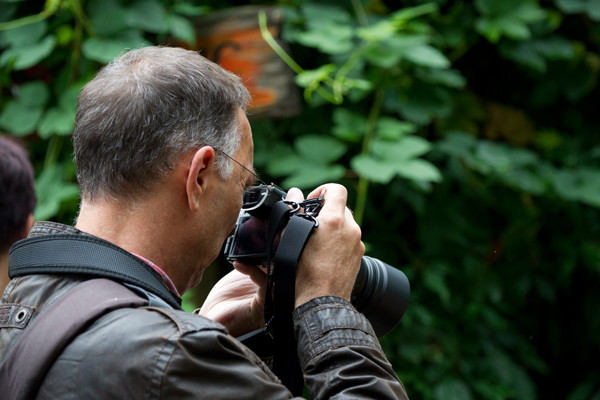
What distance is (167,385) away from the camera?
0.82m

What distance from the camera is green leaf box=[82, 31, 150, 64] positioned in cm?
230

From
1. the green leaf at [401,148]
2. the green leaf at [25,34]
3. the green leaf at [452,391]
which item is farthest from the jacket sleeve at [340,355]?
the green leaf at [25,34]

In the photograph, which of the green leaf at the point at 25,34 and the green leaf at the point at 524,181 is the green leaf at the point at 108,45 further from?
the green leaf at the point at 524,181

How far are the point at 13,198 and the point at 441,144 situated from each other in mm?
1589

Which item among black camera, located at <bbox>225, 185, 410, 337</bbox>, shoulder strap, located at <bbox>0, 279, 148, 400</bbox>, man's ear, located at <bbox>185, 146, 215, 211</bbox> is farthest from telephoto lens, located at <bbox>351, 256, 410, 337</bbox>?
shoulder strap, located at <bbox>0, 279, 148, 400</bbox>

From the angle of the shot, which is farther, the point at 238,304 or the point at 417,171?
the point at 417,171

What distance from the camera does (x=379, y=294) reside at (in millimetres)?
1272

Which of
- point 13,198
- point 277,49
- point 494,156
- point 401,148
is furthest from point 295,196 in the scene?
point 494,156

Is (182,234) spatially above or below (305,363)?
above

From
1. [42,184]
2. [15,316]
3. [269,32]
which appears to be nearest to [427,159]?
[269,32]

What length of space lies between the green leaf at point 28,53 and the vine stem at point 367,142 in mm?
1150

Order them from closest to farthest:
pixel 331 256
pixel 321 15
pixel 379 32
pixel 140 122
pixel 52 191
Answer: pixel 140 122, pixel 331 256, pixel 379 32, pixel 52 191, pixel 321 15

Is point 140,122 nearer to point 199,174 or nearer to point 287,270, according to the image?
point 199,174

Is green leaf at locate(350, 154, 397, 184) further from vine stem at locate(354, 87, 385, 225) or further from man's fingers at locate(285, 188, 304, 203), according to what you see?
man's fingers at locate(285, 188, 304, 203)
